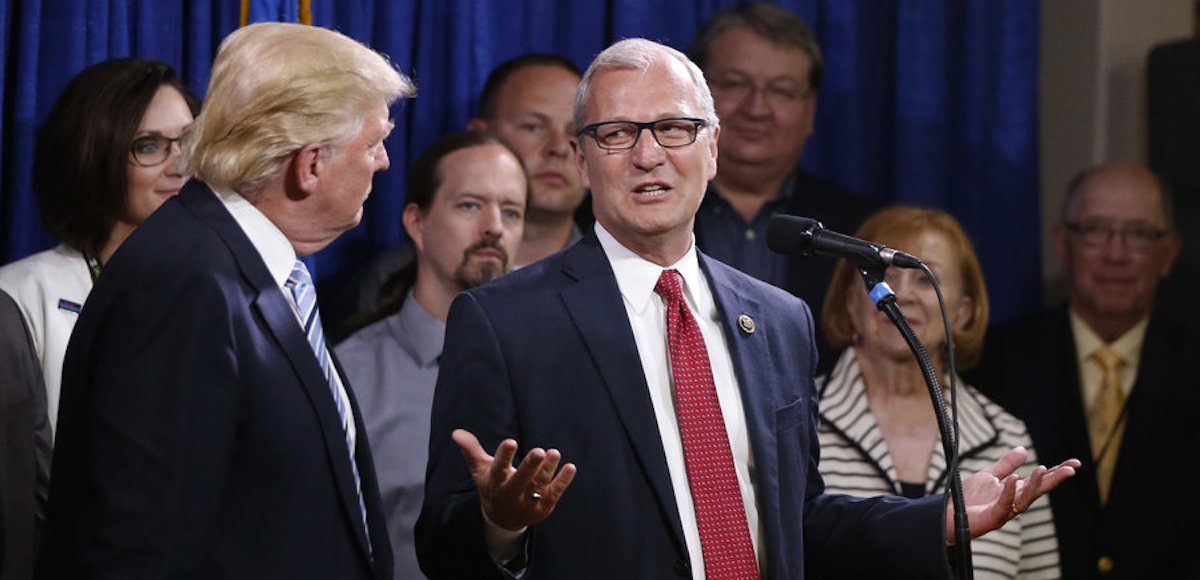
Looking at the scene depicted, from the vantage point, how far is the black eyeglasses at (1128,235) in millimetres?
4270

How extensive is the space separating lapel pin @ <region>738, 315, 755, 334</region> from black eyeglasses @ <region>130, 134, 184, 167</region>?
1262 millimetres

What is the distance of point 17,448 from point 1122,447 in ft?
8.65

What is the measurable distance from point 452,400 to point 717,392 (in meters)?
0.40

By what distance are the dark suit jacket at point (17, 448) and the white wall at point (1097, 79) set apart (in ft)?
10.0

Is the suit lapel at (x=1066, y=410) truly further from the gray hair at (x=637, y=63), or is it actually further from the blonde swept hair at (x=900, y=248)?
the gray hair at (x=637, y=63)

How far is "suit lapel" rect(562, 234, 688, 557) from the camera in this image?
2.33 m

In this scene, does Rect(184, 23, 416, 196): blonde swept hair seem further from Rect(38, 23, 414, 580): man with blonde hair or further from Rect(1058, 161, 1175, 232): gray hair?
Rect(1058, 161, 1175, 232): gray hair

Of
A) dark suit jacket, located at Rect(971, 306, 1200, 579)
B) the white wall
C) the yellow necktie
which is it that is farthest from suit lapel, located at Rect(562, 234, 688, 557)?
the white wall

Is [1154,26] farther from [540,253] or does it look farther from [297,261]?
[297,261]

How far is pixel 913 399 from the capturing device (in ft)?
12.0

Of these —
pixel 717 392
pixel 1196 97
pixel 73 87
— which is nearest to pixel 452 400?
pixel 717 392

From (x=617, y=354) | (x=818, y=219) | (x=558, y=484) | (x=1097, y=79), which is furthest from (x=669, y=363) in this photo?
(x=1097, y=79)

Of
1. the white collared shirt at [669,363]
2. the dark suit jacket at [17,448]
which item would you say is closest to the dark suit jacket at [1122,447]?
the white collared shirt at [669,363]

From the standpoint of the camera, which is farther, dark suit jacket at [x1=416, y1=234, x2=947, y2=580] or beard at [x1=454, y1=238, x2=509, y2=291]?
beard at [x1=454, y1=238, x2=509, y2=291]
